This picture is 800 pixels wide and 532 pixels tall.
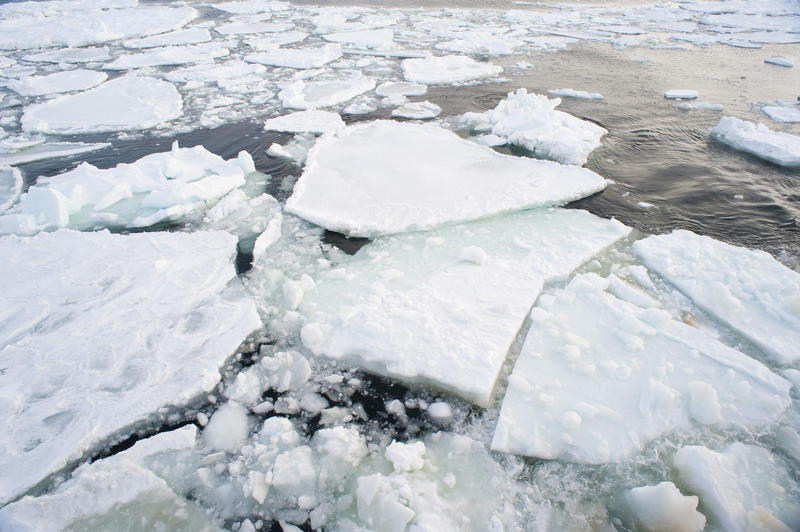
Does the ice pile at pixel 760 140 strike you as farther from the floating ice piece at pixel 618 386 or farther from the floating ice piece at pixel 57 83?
the floating ice piece at pixel 57 83

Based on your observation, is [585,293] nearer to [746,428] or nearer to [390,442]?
[746,428]

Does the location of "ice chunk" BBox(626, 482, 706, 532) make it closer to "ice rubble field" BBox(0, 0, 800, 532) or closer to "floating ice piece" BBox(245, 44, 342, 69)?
"ice rubble field" BBox(0, 0, 800, 532)

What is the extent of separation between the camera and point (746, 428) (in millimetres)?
1996

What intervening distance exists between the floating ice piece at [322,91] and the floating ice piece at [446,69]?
0.87 m

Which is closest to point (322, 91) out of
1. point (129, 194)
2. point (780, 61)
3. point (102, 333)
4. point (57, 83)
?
point (129, 194)

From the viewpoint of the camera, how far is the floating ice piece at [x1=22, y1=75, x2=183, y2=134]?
18.1ft

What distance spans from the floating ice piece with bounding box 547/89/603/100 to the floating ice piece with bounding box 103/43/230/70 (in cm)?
639

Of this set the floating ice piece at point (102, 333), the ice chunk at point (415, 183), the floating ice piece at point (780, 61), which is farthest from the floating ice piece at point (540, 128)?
the floating ice piece at point (780, 61)

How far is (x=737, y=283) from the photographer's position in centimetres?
278

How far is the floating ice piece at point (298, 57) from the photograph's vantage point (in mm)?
7941

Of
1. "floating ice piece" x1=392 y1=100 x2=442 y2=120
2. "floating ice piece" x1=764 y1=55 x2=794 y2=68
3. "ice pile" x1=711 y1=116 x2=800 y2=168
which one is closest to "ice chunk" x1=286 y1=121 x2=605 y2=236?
"floating ice piece" x1=392 y1=100 x2=442 y2=120

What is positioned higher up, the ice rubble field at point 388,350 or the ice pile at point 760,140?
the ice pile at point 760,140

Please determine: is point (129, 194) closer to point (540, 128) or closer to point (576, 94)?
point (540, 128)

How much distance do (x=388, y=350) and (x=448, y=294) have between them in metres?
0.60
